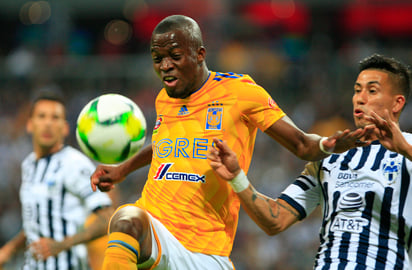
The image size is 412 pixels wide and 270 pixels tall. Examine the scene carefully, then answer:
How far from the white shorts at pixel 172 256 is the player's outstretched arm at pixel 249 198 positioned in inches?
16.6

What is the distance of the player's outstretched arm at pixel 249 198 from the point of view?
363cm

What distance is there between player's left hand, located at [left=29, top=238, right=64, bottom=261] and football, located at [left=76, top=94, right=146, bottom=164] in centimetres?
161

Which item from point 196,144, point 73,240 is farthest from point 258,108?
point 73,240

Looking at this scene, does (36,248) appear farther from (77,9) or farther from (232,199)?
(77,9)

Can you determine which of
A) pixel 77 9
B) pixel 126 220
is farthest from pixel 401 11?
pixel 126 220

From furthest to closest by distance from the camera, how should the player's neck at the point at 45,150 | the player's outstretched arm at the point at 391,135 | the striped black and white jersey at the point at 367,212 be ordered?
1. the player's neck at the point at 45,150
2. the striped black and white jersey at the point at 367,212
3. the player's outstretched arm at the point at 391,135

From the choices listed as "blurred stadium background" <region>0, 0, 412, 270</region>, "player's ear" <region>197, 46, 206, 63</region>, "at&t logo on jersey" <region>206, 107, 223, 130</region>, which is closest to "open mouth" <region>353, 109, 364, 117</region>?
"at&t logo on jersey" <region>206, 107, 223, 130</region>

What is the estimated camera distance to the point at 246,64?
37.7 feet

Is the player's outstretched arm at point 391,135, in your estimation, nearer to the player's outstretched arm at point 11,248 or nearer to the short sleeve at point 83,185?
the short sleeve at point 83,185

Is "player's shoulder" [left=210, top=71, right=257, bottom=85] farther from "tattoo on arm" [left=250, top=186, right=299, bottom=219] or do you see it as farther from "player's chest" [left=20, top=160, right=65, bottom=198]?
"player's chest" [left=20, top=160, right=65, bottom=198]

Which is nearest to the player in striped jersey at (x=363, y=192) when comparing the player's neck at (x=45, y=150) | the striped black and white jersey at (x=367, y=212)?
the striped black and white jersey at (x=367, y=212)

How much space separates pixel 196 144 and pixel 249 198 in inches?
20.7

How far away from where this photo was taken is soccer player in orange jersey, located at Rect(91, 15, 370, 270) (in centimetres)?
382

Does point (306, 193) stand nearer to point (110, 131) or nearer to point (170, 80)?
point (170, 80)
